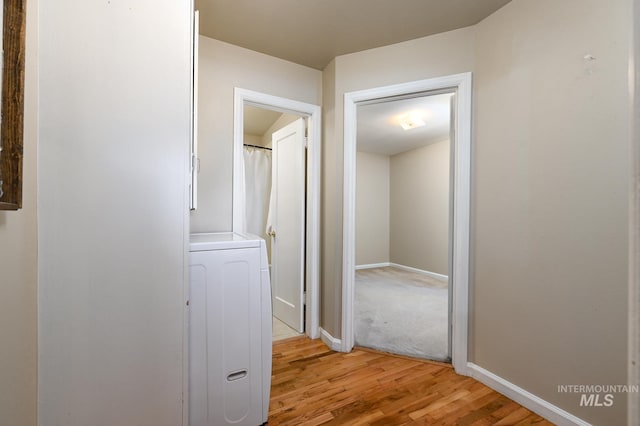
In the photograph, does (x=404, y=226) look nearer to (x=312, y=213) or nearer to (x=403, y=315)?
(x=403, y=315)

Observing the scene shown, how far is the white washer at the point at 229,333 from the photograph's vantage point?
1247mm

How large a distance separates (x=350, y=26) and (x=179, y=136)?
1455mm

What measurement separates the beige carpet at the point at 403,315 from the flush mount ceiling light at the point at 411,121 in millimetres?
2328

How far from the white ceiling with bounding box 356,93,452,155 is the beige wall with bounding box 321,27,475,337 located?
0.30 metres

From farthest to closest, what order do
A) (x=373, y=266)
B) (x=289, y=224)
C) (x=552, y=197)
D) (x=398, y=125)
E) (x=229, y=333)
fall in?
1. (x=373, y=266)
2. (x=398, y=125)
3. (x=289, y=224)
4. (x=552, y=197)
5. (x=229, y=333)

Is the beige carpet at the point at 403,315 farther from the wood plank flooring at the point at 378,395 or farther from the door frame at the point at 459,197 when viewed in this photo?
the door frame at the point at 459,197

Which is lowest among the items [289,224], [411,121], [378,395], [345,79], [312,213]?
[378,395]

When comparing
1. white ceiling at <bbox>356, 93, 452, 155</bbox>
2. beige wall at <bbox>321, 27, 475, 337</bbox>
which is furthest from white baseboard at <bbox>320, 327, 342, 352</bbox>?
white ceiling at <bbox>356, 93, 452, 155</bbox>

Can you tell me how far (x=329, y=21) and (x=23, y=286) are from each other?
2.03m

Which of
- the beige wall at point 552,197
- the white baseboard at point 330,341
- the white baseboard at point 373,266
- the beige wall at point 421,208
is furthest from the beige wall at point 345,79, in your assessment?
the white baseboard at point 373,266

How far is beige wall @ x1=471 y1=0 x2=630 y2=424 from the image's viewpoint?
4.16 feet

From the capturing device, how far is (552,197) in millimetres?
1468

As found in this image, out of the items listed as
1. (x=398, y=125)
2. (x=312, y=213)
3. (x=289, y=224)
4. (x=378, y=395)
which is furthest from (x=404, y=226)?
(x=378, y=395)

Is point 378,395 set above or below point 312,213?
below
